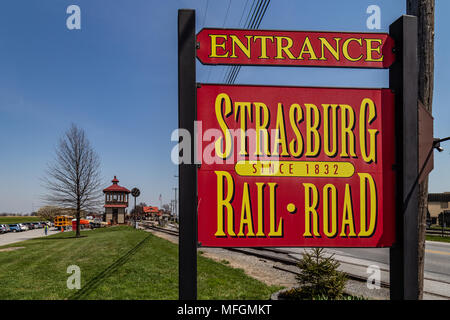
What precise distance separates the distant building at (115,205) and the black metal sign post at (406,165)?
53.2 metres

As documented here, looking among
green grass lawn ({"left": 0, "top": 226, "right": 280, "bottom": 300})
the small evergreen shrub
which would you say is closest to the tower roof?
green grass lawn ({"left": 0, "top": 226, "right": 280, "bottom": 300})

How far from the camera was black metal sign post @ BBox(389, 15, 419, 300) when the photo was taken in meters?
2.29

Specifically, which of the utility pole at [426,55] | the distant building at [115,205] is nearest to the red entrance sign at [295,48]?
the utility pole at [426,55]

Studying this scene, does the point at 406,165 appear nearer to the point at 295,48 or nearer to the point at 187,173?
the point at 295,48

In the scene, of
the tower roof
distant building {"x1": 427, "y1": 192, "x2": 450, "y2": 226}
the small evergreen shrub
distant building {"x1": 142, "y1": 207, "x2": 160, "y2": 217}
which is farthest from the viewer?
distant building {"x1": 142, "y1": 207, "x2": 160, "y2": 217}

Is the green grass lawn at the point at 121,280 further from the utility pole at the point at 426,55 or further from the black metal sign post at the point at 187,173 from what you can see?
the utility pole at the point at 426,55

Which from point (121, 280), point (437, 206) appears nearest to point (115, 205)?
point (121, 280)

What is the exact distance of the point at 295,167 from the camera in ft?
7.77

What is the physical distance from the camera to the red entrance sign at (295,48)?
2328 mm

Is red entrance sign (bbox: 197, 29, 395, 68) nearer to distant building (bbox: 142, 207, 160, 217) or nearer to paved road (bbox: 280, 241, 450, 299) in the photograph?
paved road (bbox: 280, 241, 450, 299)

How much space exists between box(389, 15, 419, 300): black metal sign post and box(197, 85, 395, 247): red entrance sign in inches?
3.0

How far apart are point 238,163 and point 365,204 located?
124cm

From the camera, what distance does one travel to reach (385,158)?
7.92 feet

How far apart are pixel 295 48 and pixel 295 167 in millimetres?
1106
